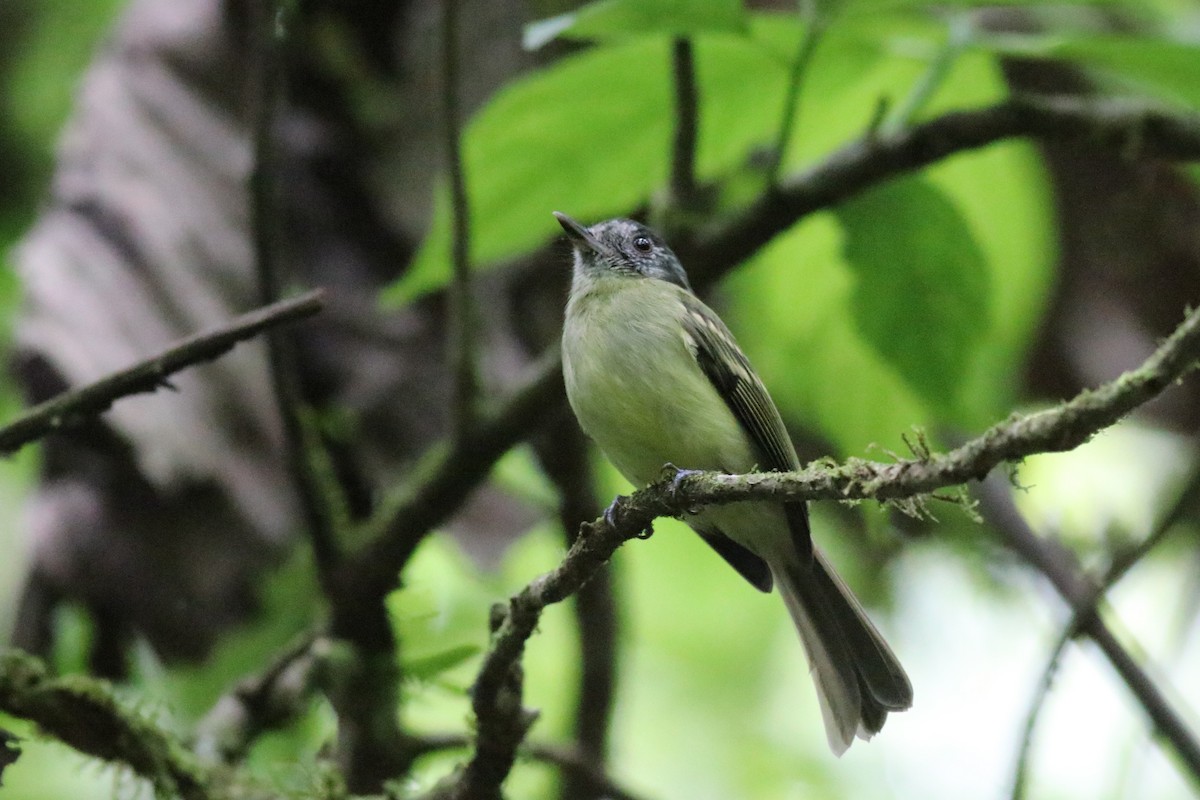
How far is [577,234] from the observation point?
3730 millimetres

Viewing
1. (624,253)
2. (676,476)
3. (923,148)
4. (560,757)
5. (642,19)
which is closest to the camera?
(676,476)

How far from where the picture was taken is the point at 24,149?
18.0ft

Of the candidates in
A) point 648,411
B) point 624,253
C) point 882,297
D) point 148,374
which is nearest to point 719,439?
point 648,411

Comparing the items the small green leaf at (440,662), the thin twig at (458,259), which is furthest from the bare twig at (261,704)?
the thin twig at (458,259)

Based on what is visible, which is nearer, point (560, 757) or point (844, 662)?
point (844, 662)

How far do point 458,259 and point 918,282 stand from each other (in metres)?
1.12

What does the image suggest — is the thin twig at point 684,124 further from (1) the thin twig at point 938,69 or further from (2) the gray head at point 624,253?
(2) the gray head at point 624,253

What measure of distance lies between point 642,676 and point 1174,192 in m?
3.23

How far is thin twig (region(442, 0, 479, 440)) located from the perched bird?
0.25 metres

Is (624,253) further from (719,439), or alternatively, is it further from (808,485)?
(808,485)

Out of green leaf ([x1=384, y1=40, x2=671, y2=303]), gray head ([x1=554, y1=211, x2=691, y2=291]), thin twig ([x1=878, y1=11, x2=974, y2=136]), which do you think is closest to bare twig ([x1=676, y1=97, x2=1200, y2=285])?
thin twig ([x1=878, y1=11, x2=974, y2=136])

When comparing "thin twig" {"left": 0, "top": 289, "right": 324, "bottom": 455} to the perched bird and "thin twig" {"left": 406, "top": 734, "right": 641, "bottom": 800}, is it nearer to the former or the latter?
the perched bird

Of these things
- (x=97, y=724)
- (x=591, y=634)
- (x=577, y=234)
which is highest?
(x=577, y=234)

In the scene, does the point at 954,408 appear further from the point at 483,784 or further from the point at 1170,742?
the point at 483,784
